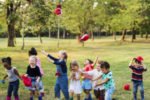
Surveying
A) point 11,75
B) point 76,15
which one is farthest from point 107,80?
point 76,15

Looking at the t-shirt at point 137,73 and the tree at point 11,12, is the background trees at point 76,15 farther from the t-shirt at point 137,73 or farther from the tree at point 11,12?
the t-shirt at point 137,73

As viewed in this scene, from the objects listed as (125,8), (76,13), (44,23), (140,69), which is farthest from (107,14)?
(140,69)

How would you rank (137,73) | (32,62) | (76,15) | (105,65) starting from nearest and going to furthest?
1. (105,65)
2. (32,62)
3. (137,73)
4. (76,15)

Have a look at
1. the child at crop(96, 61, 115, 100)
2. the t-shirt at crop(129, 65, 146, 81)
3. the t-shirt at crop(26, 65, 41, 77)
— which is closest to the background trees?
the t-shirt at crop(129, 65, 146, 81)

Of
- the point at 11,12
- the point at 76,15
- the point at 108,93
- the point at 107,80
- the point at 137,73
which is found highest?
the point at 11,12

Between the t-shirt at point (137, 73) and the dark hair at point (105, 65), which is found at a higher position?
the dark hair at point (105, 65)

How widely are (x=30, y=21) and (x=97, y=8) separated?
17.6 metres

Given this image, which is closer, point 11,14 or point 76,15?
point 11,14

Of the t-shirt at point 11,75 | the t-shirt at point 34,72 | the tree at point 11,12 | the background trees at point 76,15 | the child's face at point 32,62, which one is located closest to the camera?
the child's face at point 32,62

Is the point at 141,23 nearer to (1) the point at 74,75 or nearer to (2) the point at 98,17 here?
(2) the point at 98,17

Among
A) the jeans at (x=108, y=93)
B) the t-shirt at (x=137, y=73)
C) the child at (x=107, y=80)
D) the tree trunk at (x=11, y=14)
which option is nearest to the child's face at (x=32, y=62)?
the child at (x=107, y=80)

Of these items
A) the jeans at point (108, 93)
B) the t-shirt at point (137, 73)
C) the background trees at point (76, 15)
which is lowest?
the jeans at point (108, 93)

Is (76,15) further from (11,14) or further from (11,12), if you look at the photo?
(11,14)

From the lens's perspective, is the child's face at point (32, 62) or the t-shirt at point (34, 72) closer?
the child's face at point (32, 62)
